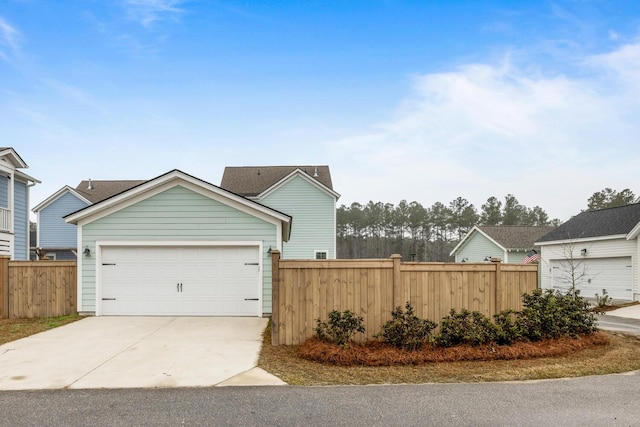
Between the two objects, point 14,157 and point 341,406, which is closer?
point 341,406

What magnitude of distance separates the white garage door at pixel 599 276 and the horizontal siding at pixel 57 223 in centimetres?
2855

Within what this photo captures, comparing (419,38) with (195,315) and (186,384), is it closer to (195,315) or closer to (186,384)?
(195,315)

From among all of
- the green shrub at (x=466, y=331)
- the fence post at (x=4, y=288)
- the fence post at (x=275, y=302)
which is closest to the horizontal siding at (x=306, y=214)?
the fence post at (x=4, y=288)

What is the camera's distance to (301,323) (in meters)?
7.68

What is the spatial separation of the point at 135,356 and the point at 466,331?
5.71 metres

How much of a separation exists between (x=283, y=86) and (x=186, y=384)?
41.4 ft

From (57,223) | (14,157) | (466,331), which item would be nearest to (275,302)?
(466,331)

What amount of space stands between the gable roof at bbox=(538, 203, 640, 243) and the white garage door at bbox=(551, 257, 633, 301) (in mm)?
1240

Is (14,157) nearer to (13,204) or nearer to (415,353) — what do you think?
(13,204)

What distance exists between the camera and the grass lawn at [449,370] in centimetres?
561

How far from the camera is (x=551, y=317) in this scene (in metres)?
7.56

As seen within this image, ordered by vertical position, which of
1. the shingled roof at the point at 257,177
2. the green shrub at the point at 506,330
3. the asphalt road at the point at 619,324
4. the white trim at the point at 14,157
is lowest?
the asphalt road at the point at 619,324

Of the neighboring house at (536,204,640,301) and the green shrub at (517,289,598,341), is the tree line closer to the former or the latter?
the neighboring house at (536,204,640,301)

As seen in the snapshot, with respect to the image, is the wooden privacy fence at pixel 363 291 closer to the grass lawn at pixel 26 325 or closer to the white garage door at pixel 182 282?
the white garage door at pixel 182 282
